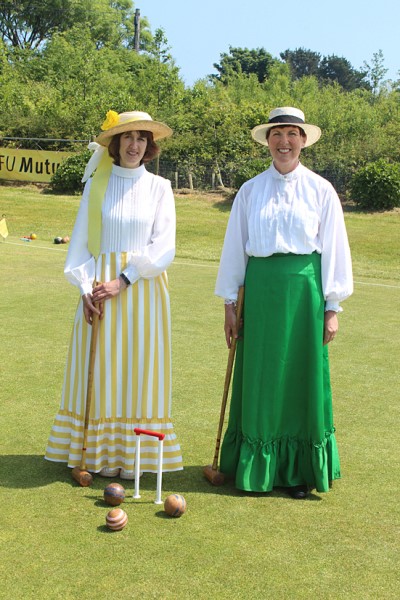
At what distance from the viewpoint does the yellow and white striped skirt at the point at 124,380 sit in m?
4.39

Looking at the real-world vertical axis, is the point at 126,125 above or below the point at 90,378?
above

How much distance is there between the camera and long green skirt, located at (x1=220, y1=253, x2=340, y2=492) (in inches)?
167

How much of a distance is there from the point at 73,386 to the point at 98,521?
0.89 meters

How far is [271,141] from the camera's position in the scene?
4.31 m

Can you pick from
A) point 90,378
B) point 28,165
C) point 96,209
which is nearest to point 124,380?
point 90,378

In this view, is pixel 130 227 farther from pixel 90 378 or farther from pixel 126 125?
pixel 90 378

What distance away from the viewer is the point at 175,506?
12.7ft

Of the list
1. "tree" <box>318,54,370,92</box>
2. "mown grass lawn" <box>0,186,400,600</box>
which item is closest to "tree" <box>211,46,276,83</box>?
"tree" <box>318,54,370,92</box>

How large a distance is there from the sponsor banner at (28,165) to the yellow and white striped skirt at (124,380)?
21.4 metres

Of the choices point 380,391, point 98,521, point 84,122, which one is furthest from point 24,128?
point 98,521

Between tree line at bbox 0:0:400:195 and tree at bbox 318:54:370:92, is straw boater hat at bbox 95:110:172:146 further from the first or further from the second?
tree at bbox 318:54:370:92

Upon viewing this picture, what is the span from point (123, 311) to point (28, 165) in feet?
72.8

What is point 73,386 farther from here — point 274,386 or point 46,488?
point 274,386

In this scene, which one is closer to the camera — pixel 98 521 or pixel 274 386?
pixel 98 521
